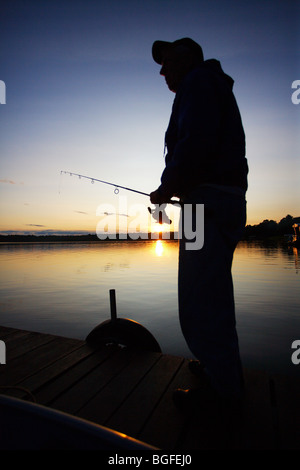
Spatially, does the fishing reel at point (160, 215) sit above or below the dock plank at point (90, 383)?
above

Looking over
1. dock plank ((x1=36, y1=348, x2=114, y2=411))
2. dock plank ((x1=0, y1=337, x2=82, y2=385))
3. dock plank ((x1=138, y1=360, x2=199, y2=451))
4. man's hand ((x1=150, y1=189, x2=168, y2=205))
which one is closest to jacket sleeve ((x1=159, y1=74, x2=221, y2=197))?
man's hand ((x1=150, y1=189, x2=168, y2=205))

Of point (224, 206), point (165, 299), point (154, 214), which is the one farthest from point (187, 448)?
point (165, 299)

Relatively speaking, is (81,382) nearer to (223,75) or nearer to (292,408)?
(292,408)

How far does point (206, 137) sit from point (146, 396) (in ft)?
7.41

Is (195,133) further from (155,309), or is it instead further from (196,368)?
(155,309)

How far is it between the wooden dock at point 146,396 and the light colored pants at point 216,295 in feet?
0.94

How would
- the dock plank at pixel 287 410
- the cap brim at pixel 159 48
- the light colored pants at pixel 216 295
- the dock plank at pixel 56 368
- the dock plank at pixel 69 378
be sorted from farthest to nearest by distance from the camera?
the dock plank at pixel 56 368
the dock plank at pixel 69 378
the cap brim at pixel 159 48
the light colored pants at pixel 216 295
the dock plank at pixel 287 410

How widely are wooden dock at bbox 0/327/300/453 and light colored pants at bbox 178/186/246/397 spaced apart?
287mm

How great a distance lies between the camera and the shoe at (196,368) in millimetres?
2705

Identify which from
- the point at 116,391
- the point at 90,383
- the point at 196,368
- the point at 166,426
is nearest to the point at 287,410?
the point at 196,368

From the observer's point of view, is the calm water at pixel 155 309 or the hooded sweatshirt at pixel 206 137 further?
the calm water at pixel 155 309

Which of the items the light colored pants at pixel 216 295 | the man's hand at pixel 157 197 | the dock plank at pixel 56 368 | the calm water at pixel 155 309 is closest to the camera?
the light colored pants at pixel 216 295

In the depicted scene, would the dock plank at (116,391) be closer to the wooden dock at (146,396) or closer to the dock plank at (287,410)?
the wooden dock at (146,396)

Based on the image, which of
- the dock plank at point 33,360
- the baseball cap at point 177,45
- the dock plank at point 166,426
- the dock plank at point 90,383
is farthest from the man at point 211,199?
the dock plank at point 33,360
